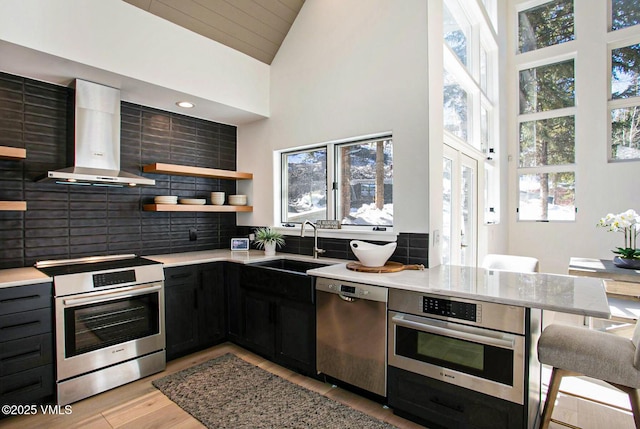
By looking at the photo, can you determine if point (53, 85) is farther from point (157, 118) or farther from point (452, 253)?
point (452, 253)

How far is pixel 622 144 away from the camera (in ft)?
14.7

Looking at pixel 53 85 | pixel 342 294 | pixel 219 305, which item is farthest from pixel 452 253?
pixel 53 85

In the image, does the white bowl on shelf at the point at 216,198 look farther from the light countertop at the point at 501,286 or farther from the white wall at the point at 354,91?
the light countertop at the point at 501,286

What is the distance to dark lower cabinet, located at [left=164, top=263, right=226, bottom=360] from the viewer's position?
115 inches

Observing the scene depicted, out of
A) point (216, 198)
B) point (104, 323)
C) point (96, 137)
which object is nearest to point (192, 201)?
point (216, 198)

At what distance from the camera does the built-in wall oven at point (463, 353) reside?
1.68m

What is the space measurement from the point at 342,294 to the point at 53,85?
3.00 m

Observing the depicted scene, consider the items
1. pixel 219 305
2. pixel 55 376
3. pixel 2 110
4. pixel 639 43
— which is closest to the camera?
pixel 55 376

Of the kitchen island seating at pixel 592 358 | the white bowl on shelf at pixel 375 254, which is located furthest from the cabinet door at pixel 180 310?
the kitchen island seating at pixel 592 358

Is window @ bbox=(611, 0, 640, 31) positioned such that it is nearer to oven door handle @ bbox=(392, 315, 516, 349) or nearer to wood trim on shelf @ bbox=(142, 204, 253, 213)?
oven door handle @ bbox=(392, 315, 516, 349)

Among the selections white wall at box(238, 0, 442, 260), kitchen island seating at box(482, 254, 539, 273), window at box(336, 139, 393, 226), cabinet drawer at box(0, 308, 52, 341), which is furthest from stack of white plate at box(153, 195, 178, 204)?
kitchen island seating at box(482, 254, 539, 273)

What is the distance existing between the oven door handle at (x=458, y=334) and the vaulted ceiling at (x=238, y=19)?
3089 millimetres

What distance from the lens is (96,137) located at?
271cm

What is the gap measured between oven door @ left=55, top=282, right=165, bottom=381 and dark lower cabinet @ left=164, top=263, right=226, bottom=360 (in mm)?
122
